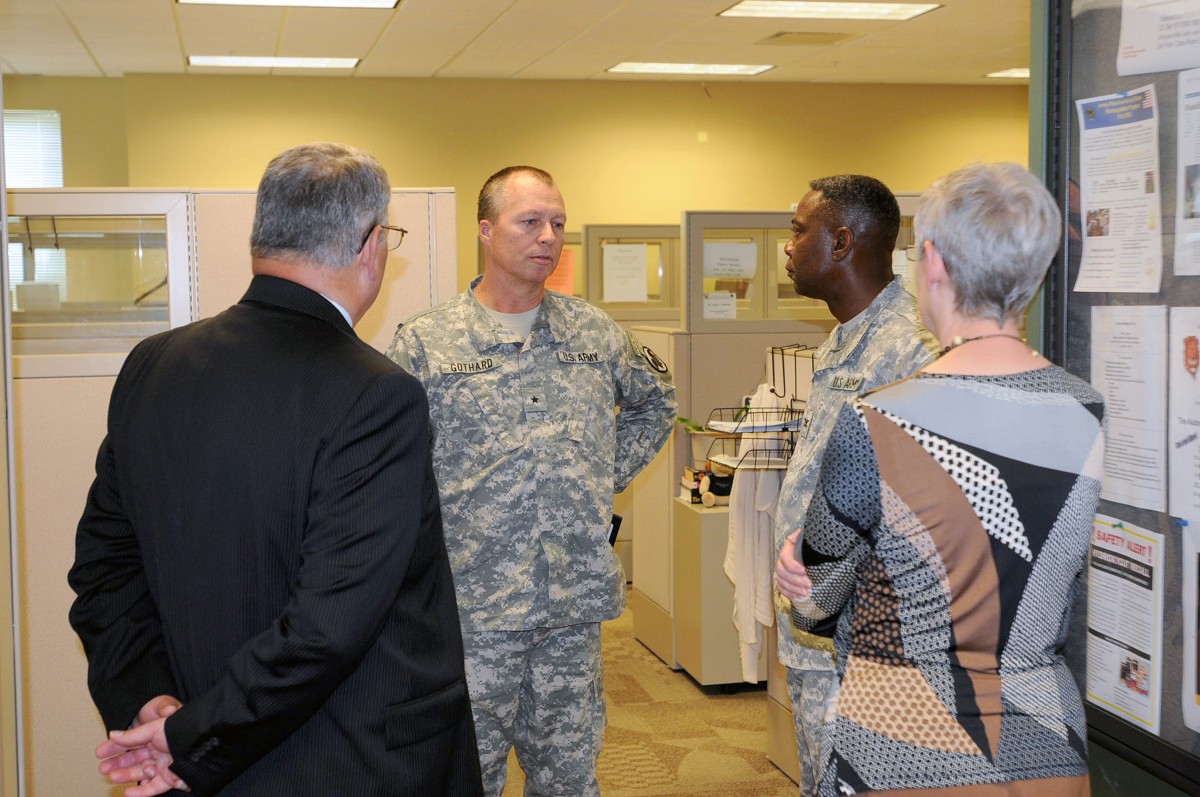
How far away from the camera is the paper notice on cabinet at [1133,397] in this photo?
174 centimetres

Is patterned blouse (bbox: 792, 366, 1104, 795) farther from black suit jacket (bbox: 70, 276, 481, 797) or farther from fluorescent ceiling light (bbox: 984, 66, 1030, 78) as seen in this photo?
fluorescent ceiling light (bbox: 984, 66, 1030, 78)

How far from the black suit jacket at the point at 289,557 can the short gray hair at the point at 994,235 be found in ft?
2.33

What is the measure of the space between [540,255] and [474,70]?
6.86m

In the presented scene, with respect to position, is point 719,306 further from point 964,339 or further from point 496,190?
point 964,339

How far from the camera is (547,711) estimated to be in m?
2.41

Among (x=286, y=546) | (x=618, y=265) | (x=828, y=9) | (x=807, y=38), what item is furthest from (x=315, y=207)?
(x=807, y=38)

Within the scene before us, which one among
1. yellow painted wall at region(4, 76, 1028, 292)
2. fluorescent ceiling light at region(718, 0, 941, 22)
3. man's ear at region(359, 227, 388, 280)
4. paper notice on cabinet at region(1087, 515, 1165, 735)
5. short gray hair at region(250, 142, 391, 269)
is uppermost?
fluorescent ceiling light at region(718, 0, 941, 22)

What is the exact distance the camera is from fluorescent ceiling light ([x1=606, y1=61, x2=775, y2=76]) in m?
8.82

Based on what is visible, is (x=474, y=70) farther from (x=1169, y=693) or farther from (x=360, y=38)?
(x=1169, y=693)

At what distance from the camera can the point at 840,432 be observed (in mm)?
1390

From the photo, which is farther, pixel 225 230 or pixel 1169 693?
pixel 225 230

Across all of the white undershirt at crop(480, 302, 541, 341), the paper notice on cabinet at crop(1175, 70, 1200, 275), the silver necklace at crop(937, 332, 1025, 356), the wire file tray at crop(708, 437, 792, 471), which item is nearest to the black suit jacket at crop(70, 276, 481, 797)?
the silver necklace at crop(937, 332, 1025, 356)

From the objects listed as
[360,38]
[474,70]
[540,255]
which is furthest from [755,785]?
[474,70]

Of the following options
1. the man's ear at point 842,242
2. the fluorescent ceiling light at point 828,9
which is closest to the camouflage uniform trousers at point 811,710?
the man's ear at point 842,242
